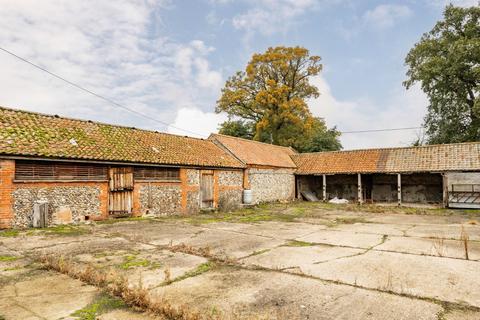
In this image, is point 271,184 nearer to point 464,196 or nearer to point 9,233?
point 464,196

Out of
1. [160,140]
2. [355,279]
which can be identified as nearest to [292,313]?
[355,279]

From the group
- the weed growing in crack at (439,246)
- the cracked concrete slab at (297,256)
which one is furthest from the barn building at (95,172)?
the weed growing in crack at (439,246)

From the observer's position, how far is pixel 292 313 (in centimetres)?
404

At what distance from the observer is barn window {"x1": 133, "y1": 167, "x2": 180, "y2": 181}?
14469 millimetres

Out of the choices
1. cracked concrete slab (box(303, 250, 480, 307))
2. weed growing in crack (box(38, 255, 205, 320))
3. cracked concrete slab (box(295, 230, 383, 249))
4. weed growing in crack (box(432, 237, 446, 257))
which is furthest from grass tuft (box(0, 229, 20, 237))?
weed growing in crack (box(432, 237, 446, 257))

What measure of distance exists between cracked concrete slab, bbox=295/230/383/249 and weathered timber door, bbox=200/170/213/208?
340 inches

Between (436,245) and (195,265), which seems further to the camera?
(436,245)

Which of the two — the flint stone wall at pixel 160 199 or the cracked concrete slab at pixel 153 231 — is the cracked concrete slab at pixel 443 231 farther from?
the flint stone wall at pixel 160 199

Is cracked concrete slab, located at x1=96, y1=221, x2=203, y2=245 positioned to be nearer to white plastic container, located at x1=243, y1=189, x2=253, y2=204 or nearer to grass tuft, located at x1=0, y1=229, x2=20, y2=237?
grass tuft, located at x1=0, y1=229, x2=20, y2=237

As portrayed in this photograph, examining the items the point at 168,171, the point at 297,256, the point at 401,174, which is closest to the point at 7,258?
the point at 297,256

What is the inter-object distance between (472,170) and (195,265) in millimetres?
19057

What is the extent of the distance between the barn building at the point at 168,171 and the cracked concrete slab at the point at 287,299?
8.80m

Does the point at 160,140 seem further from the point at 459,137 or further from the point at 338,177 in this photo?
the point at 459,137

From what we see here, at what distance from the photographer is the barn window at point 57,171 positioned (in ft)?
36.1
